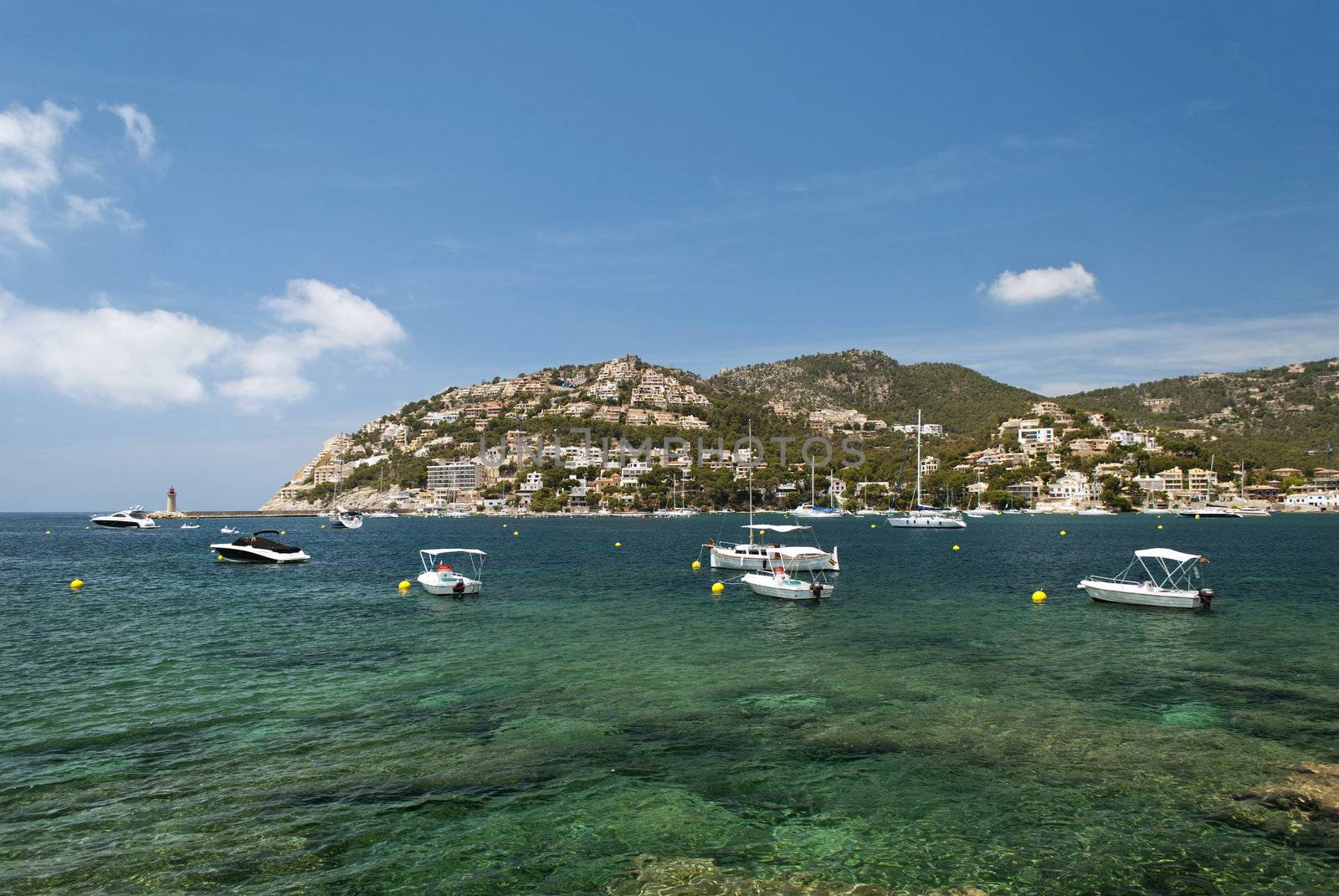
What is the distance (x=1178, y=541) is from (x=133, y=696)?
98.3 m

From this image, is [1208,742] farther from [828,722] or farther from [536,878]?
[536,878]

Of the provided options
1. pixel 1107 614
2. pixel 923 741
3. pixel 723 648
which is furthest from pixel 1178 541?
pixel 923 741

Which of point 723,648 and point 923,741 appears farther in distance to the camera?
point 723,648

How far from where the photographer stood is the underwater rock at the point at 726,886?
354 inches

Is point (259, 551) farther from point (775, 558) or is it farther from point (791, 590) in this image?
point (791, 590)

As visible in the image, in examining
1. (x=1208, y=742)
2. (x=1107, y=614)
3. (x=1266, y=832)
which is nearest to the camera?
(x=1266, y=832)

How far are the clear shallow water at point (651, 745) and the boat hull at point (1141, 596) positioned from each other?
2378 millimetres

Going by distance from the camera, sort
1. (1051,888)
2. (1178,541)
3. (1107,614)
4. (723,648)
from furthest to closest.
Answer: (1178,541) < (1107,614) < (723,648) < (1051,888)

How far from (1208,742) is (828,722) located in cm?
736

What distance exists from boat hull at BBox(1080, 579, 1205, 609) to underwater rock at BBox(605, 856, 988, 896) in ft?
100

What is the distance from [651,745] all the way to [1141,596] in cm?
2928

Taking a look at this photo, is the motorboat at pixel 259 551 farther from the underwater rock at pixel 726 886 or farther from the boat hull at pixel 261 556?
→ the underwater rock at pixel 726 886

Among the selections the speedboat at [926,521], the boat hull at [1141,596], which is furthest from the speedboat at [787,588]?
the speedboat at [926,521]

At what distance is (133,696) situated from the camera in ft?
61.1
